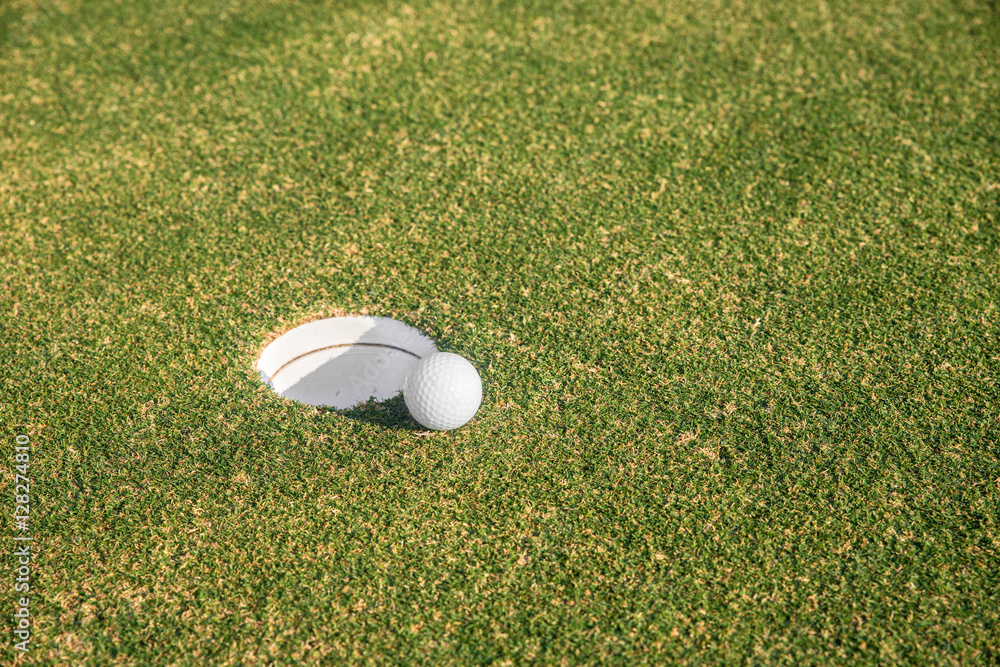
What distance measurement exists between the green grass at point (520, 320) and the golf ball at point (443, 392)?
0.15 metres

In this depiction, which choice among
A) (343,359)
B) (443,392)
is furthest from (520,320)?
(343,359)

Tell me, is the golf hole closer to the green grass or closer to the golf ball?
the green grass

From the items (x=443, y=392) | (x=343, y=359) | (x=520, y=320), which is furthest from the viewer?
(x=343, y=359)

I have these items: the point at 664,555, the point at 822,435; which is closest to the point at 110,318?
the point at 664,555

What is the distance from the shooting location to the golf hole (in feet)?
12.4

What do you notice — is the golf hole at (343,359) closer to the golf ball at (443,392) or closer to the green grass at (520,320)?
the green grass at (520,320)

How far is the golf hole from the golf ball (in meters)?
0.43

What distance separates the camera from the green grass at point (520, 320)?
290cm

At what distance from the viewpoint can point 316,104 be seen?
484 cm

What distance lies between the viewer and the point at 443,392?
3.19m

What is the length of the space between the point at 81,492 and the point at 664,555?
8.15 feet

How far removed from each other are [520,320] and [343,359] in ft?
3.15

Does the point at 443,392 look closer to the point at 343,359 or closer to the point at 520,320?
the point at 520,320

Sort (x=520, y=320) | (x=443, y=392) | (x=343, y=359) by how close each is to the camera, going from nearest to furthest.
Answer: (x=443, y=392) → (x=520, y=320) → (x=343, y=359)
